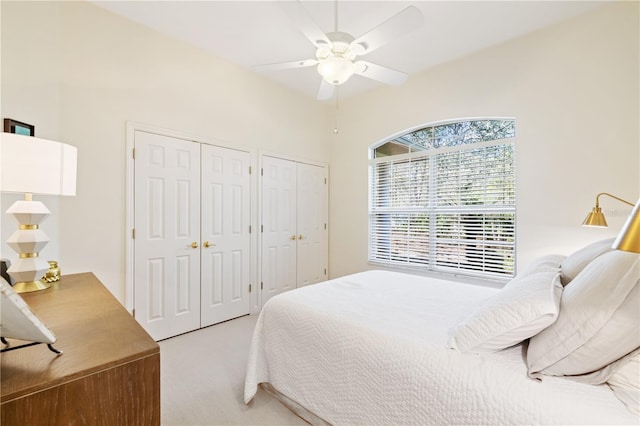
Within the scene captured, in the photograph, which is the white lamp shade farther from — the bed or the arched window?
the arched window

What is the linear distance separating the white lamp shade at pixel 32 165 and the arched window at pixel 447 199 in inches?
128

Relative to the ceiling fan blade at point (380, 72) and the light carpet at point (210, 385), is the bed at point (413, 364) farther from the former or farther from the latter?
the ceiling fan blade at point (380, 72)

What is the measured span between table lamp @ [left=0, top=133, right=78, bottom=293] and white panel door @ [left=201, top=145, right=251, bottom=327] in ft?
5.09

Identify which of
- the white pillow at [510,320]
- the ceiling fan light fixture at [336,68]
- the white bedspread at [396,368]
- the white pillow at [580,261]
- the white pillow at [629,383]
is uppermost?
the ceiling fan light fixture at [336,68]

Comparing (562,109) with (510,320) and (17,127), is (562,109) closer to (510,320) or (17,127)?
(510,320)

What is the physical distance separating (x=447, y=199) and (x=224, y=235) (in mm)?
2574

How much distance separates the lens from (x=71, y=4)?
2.31 m

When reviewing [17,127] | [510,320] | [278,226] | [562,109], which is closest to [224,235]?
[278,226]

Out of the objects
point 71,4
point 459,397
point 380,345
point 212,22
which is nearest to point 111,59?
point 71,4

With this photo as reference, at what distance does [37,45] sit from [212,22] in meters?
1.29

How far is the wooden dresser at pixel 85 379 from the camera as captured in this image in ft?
2.15

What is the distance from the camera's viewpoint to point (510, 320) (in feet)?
3.62

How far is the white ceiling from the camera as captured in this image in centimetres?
237

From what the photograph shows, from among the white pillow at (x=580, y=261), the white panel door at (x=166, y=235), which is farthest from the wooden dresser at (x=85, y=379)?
the white pillow at (x=580, y=261)
